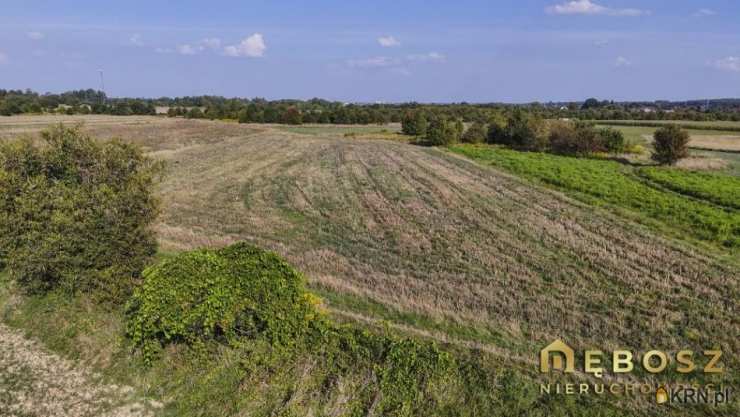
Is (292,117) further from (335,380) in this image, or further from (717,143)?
(335,380)

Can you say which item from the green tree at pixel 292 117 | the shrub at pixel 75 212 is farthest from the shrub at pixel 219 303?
the green tree at pixel 292 117

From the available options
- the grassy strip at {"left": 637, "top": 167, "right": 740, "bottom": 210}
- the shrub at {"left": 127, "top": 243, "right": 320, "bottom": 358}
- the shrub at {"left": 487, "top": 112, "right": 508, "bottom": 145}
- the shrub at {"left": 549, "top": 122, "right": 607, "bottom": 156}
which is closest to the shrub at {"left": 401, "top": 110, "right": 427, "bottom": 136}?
the shrub at {"left": 487, "top": 112, "right": 508, "bottom": 145}

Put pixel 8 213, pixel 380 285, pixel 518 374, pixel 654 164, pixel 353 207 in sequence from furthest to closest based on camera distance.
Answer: pixel 654 164 < pixel 353 207 < pixel 380 285 < pixel 8 213 < pixel 518 374

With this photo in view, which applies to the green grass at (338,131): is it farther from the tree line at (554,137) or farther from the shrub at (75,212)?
the shrub at (75,212)

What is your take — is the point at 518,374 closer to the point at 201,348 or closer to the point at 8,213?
the point at 201,348

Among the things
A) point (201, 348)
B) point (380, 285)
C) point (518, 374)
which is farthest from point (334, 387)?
point (380, 285)

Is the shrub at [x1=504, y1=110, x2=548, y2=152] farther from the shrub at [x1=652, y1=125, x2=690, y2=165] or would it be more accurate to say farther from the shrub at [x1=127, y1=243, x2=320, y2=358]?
the shrub at [x1=127, y1=243, x2=320, y2=358]

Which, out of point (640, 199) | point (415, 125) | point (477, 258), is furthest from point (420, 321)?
point (415, 125)
